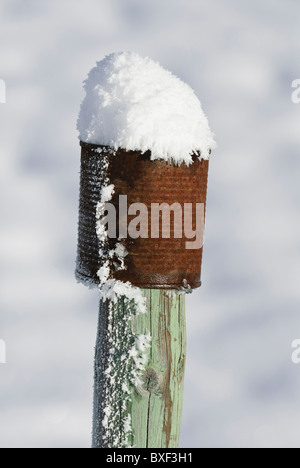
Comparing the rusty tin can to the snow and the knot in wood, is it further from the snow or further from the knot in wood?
the knot in wood

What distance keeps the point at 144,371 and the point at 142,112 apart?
4.88 ft

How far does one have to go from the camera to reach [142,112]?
495 cm

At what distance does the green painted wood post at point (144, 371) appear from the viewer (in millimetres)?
5176

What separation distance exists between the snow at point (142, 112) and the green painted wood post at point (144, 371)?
0.86 meters

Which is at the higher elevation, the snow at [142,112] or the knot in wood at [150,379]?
the snow at [142,112]

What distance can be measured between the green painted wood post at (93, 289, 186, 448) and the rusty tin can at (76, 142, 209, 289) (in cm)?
15

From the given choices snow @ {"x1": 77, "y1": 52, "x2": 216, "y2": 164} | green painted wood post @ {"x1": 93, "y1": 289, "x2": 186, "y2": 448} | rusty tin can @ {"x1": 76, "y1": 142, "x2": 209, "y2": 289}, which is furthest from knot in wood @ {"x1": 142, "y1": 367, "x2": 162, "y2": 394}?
snow @ {"x1": 77, "y1": 52, "x2": 216, "y2": 164}

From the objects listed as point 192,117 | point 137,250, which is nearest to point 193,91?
point 192,117

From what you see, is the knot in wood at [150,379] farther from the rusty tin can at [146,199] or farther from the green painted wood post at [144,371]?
the rusty tin can at [146,199]

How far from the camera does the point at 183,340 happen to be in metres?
5.32

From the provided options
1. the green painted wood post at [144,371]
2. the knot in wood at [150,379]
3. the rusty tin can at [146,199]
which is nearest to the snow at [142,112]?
the rusty tin can at [146,199]

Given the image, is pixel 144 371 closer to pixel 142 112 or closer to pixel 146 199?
pixel 146 199

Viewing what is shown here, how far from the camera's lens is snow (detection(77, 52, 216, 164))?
4.94 metres
